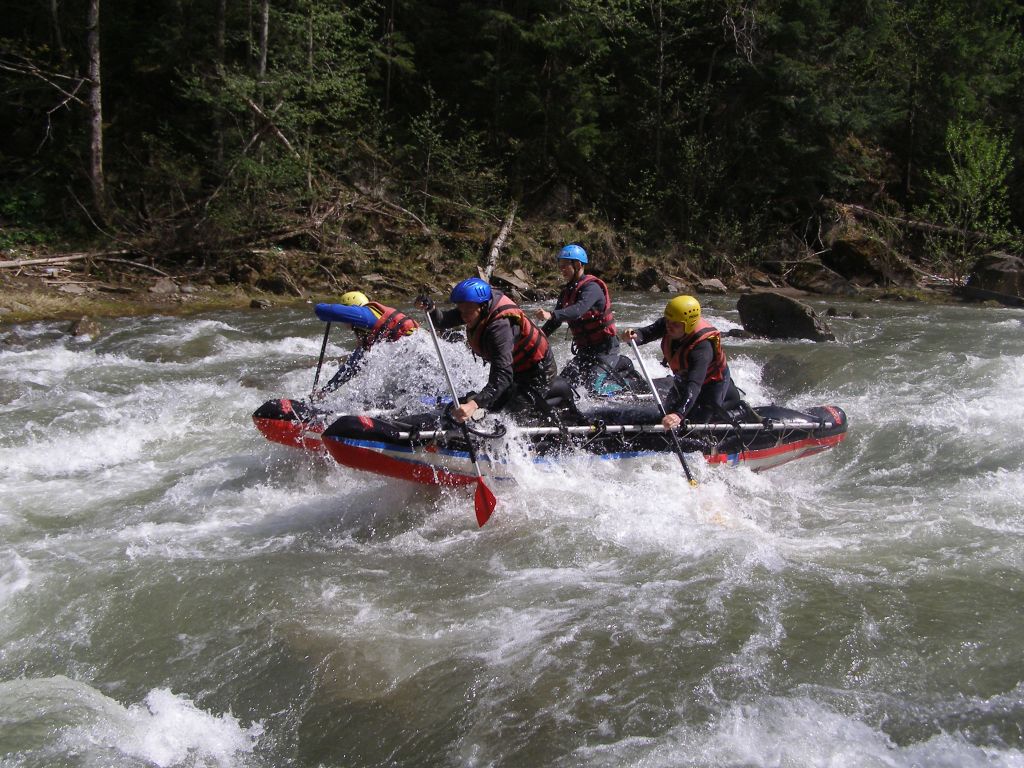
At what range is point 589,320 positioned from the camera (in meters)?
7.84

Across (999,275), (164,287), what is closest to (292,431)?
(164,287)

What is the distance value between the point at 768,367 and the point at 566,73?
1354 centimetres

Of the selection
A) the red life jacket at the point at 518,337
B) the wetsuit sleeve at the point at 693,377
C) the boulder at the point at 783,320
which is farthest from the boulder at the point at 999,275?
the red life jacket at the point at 518,337

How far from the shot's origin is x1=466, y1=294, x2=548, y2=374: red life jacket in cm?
609

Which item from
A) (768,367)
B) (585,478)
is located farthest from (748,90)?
(585,478)

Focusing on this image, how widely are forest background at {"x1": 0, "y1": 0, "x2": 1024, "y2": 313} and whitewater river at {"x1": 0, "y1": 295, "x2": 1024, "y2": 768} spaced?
10222mm

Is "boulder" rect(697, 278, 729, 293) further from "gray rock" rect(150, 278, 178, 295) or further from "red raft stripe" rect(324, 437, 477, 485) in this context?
"red raft stripe" rect(324, 437, 477, 485)

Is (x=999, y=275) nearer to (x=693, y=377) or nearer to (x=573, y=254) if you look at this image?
(x=573, y=254)

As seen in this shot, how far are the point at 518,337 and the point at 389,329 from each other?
1.50 m

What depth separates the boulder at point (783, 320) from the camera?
12633 mm

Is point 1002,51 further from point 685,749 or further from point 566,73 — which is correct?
point 685,749

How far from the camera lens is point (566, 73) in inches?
851

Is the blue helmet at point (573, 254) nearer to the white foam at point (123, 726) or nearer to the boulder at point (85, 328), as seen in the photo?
the white foam at point (123, 726)

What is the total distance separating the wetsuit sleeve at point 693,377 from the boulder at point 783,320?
672 cm
